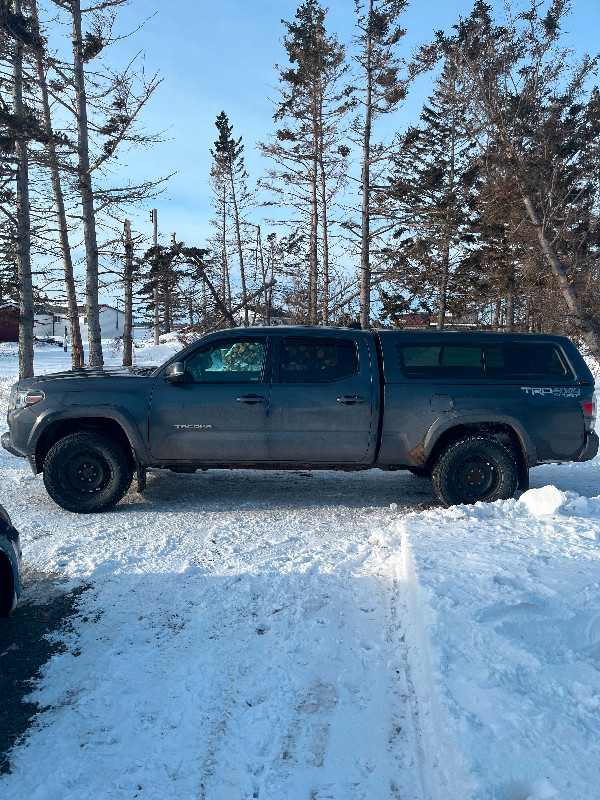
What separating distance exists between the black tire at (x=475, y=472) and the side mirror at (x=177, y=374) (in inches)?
108

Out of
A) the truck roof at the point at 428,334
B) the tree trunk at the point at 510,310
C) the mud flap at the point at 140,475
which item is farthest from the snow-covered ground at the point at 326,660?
the tree trunk at the point at 510,310

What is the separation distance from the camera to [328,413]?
19.1 feet

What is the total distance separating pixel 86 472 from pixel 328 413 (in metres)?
2.60

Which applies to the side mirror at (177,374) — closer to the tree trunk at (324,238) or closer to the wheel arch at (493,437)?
the wheel arch at (493,437)

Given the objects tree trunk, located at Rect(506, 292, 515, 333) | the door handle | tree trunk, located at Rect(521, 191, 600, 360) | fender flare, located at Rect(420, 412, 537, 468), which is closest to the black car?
the door handle

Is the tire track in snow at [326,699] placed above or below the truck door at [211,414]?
below

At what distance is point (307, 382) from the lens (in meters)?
5.91

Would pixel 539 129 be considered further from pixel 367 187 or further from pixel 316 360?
pixel 316 360

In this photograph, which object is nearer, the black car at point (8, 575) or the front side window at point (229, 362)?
the black car at point (8, 575)

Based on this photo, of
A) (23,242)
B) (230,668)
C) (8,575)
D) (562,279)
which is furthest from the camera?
(562,279)

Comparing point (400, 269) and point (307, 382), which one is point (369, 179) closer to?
point (400, 269)

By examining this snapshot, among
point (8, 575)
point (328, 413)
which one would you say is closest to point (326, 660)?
point (8, 575)

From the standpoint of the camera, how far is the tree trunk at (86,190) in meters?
13.4

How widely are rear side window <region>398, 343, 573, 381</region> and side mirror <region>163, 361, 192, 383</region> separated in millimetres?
2249
